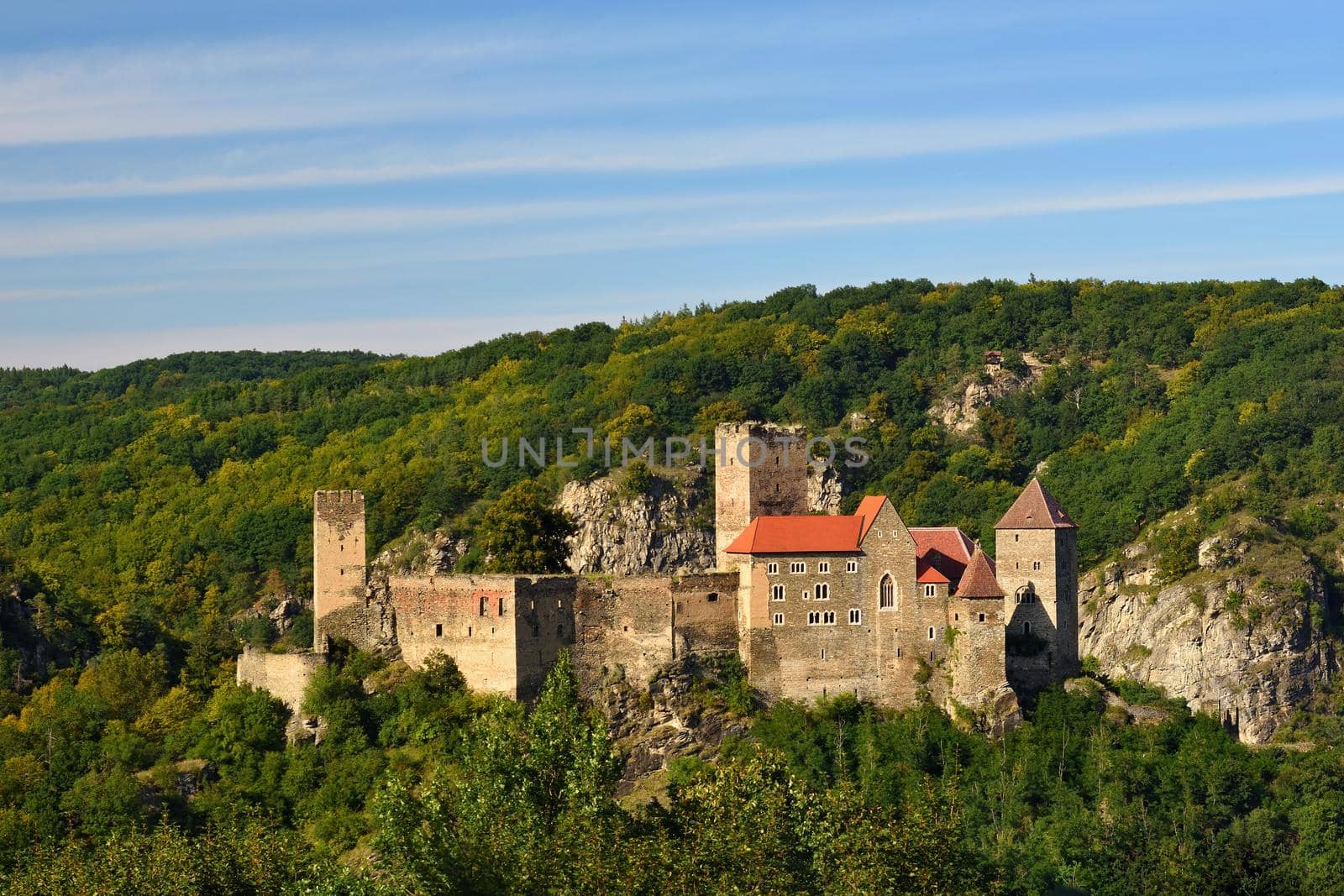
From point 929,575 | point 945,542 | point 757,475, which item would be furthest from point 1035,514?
point 757,475

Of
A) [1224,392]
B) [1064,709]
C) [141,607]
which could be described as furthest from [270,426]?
[1064,709]

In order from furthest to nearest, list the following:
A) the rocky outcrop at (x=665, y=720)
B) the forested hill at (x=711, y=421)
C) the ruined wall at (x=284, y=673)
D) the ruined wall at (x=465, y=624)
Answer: the forested hill at (x=711, y=421)
the ruined wall at (x=284, y=673)
the ruined wall at (x=465, y=624)
the rocky outcrop at (x=665, y=720)

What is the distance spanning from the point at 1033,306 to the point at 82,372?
273ft

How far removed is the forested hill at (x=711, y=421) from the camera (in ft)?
352

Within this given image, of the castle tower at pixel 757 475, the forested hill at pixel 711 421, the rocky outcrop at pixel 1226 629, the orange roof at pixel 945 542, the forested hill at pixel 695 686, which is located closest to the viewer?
the forested hill at pixel 695 686

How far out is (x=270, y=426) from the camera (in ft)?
444

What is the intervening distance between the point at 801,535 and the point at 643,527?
122 ft

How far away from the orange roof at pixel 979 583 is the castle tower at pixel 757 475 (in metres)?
6.75

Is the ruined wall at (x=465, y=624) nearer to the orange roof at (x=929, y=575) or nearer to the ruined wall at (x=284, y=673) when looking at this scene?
the ruined wall at (x=284, y=673)

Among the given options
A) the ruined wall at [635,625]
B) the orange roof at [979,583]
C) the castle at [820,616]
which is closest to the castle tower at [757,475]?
the castle at [820,616]

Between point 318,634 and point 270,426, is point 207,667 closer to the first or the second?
point 318,634

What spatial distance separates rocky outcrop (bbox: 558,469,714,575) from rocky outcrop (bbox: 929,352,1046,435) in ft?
57.0

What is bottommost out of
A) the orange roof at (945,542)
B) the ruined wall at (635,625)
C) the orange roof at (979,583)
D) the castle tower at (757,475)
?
the ruined wall at (635,625)

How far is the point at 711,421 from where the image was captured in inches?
4616
